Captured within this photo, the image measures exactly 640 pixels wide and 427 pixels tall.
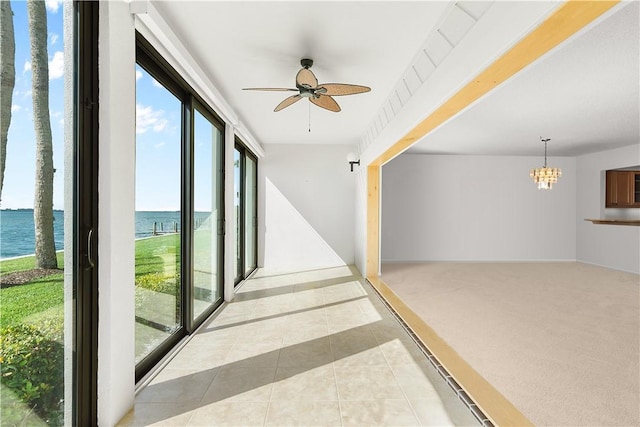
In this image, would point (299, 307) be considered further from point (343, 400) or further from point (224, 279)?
point (343, 400)

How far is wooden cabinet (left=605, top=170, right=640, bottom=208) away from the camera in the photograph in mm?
6773

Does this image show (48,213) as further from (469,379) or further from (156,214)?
(469,379)

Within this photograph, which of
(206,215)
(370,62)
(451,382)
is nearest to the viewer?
(451,382)

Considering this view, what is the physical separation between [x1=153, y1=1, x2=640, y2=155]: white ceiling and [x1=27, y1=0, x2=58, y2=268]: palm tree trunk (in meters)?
0.95

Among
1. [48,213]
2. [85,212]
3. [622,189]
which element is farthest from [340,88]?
[622,189]

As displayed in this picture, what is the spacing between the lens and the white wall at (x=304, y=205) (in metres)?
6.96

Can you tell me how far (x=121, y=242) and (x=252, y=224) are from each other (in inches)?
187

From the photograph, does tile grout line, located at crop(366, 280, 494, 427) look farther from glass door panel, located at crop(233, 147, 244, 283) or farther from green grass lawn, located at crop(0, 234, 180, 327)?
glass door panel, located at crop(233, 147, 244, 283)

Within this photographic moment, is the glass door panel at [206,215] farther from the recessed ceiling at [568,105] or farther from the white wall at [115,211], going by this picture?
the recessed ceiling at [568,105]

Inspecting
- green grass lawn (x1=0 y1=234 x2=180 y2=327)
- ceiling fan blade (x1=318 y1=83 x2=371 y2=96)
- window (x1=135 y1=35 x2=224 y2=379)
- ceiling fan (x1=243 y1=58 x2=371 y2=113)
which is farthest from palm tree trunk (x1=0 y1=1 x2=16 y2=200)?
ceiling fan blade (x1=318 y1=83 x2=371 y2=96)

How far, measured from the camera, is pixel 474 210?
25.7 feet

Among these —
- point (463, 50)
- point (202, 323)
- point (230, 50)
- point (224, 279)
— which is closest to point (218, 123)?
point (230, 50)

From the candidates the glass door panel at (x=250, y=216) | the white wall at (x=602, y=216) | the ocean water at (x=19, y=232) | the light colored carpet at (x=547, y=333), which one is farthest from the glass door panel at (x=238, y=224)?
the white wall at (x=602, y=216)

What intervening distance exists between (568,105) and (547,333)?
285cm
